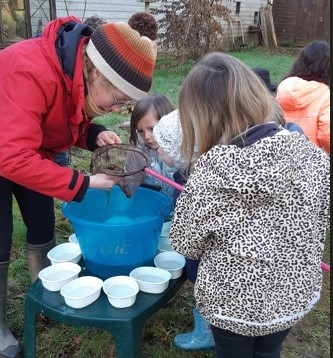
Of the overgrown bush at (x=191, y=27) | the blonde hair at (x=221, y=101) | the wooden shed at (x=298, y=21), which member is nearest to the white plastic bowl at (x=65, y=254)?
the blonde hair at (x=221, y=101)

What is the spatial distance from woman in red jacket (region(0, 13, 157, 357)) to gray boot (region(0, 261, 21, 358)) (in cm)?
42

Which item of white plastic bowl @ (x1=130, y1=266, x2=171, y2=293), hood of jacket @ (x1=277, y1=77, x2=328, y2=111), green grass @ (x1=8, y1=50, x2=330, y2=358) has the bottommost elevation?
green grass @ (x1=8, y1=50, x2=330, y2=358)

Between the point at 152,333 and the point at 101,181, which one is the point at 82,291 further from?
the point at 152,333

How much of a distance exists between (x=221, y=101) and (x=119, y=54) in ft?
1.48

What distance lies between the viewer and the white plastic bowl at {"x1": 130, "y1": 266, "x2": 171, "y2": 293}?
168 centimetres

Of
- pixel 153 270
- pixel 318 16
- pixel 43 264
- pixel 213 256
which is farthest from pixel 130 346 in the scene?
pixel 318 16

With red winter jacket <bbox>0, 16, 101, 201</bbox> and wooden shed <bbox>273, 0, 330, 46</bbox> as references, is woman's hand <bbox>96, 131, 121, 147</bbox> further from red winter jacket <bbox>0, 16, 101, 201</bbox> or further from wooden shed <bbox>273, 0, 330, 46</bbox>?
wooden shed <bbox>273, 0, 330, 46</bbox>

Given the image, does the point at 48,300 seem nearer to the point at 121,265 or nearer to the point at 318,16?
the point at 121,265

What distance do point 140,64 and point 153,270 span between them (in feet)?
2.67

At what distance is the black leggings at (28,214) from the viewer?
5.99 feet

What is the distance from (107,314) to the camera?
5.23 ft

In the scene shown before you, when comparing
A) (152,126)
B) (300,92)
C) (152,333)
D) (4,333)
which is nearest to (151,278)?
(152,333)

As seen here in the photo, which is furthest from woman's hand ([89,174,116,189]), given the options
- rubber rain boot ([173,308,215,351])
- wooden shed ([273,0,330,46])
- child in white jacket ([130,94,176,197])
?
wooden shed ([273,0,330,46])

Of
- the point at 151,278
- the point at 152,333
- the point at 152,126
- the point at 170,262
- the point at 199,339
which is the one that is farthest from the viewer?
the point at 152,126
